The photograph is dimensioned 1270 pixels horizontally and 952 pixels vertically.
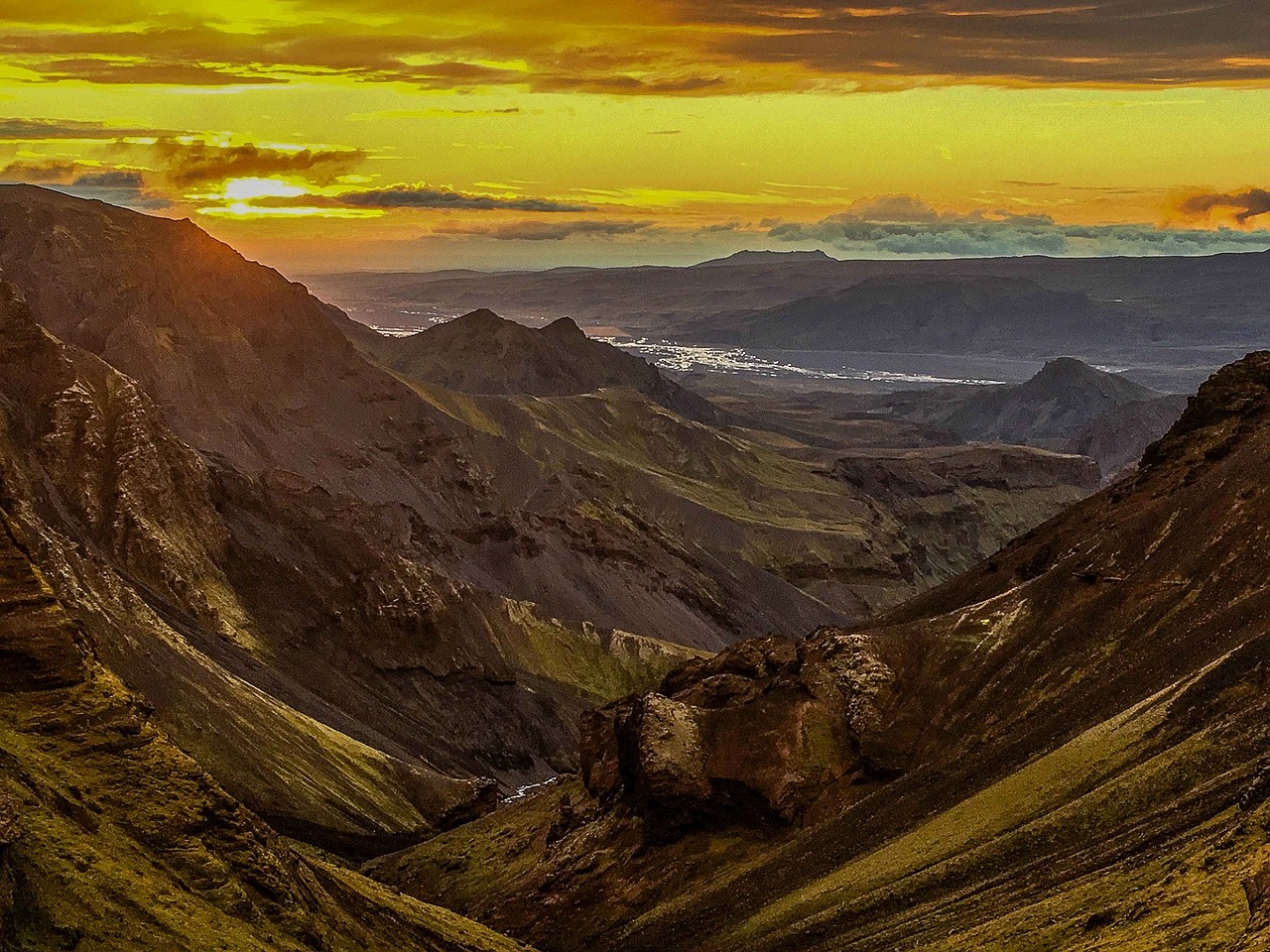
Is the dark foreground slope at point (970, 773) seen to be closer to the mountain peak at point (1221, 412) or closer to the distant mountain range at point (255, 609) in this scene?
the mountain peak at point (1221, 412)

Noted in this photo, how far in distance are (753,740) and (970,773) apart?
13071 millimetres

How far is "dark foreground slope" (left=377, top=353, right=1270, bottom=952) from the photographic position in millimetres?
56250

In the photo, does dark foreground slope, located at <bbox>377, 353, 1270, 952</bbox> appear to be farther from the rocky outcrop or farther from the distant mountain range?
the rocky outcrop

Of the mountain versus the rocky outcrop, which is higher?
the rocky outcrop

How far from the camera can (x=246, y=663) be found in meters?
116

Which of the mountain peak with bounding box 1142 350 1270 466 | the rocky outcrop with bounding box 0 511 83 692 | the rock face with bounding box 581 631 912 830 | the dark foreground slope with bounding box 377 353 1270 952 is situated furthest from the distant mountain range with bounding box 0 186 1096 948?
the mountain peak with bounding box 1142 350 1270 466

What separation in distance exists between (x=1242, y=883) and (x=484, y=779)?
80483 millimetres

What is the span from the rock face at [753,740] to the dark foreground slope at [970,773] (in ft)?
0.50

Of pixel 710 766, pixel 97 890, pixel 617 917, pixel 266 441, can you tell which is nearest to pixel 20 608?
pixel 97 890

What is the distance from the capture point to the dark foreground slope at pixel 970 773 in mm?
56250

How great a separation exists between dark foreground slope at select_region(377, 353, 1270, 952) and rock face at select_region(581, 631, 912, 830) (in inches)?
5.9

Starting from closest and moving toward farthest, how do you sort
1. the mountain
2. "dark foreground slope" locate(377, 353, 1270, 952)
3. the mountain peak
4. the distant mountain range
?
the distant mountain range < "dark foreground slope" locate(377, 353, 1270, 952) < the mountain < the mountain peak

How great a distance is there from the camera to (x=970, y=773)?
73812 mm

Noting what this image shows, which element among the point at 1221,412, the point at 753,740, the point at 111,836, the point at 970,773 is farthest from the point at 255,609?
the point at 111,836
